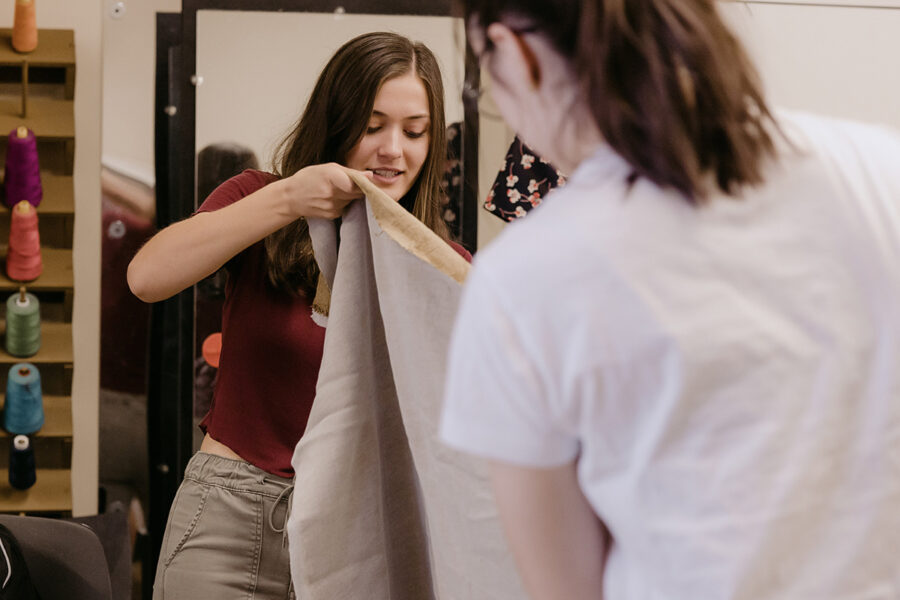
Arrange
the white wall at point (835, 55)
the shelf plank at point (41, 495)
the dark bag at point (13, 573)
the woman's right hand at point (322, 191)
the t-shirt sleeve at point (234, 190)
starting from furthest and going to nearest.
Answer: the white wall at point (835, 55)
the shelf plank at point (41, 495)
the dark bag at point (13, 573)
the t-shirt sleeve at point (234, 190)
the woman's right hand at point (322, 191)

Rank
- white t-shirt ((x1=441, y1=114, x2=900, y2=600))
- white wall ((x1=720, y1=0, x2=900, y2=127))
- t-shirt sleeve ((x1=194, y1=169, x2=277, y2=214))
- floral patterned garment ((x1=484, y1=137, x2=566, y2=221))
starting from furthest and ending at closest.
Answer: white wall ((x1=720, y1=0, x2=900, y2=127)), floral patterned garment ((x1=484, y1=137, x2=566, y2=221)), t-shirt sleeve ((x1=194, y1=169, x2=277, y2=214)), white t-shirt ((x1=441, y1=114, x2=900, y2=600))

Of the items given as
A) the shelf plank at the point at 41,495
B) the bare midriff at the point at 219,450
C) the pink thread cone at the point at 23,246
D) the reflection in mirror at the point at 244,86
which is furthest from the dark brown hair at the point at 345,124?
the shelf plank at the point at 41,495

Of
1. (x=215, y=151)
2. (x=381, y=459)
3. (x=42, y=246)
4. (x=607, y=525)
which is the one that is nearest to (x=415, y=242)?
(x=381, y=459)

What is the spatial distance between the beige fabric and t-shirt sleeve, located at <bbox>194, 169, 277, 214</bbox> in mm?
242

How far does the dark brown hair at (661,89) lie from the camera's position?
0.57 metres

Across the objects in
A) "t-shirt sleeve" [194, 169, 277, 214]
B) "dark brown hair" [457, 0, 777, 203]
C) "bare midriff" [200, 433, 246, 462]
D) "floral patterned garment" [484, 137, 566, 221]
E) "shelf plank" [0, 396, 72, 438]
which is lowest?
"shelf plank" [0, 396, 72, 438]

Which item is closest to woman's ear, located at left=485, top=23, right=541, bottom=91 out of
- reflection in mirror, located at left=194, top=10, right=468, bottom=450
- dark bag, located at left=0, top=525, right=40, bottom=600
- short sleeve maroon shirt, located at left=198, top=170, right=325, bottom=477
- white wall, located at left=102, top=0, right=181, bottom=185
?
short sleeve maroon shirt, located at left=198, top=170, right=325, bottom=477

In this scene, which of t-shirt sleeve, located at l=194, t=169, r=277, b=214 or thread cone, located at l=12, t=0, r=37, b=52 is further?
thread cone, located at l=12, t=0, r=37, b=52

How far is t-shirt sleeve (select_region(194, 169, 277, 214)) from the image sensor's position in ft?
→ 4.58

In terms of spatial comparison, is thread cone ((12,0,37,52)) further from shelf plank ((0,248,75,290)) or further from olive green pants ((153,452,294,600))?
olive green pants ((153,452,294,600))

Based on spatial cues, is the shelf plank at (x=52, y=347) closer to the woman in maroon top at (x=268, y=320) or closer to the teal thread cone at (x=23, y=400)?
the teal thread cone at (x=23, y=400)

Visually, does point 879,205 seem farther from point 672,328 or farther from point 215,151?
point 215,151

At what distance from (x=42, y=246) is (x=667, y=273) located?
255 centimetres

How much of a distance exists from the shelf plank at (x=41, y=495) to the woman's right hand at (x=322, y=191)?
1818mm
